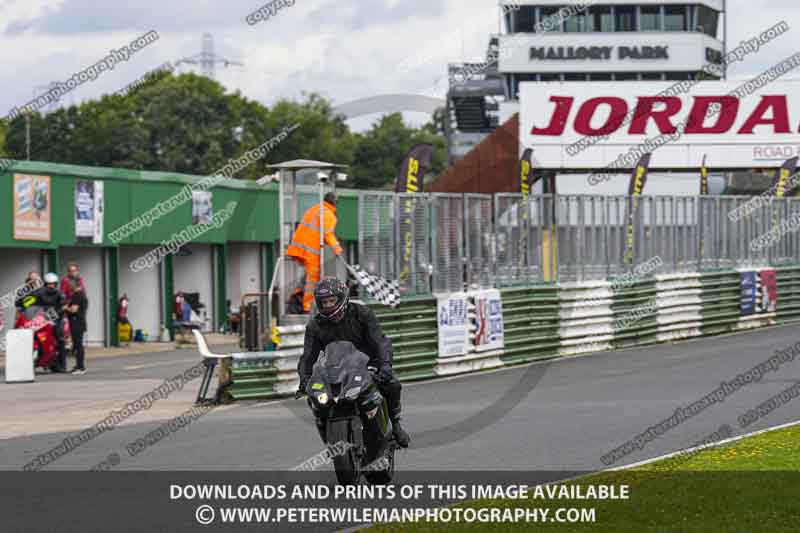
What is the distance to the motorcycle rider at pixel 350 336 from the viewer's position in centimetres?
1075

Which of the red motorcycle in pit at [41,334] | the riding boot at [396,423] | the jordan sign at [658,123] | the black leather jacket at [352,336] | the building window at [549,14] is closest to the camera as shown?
the black leather jacket at [352,336]

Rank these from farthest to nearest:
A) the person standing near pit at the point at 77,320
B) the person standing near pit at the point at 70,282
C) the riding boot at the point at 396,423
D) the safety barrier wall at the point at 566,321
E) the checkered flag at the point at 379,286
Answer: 1. the person standing near pit at the point at 70,282
2. the person standing near pit at the point at 77,320
3. the checkered flag at the point at 379,286
4. the safety barrier wall at the point at 566,321
5. the riding boot at the point at 396,423

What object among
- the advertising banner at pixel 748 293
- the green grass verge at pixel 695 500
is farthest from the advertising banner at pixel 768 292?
the green grass verge at pixel 695 500

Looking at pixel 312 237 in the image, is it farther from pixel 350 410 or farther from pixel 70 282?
pixel 350 410

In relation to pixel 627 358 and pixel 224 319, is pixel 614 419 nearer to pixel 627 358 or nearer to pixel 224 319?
pixel 627 358

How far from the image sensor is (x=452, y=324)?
2203cm

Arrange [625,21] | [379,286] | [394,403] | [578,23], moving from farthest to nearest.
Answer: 1. [578,23]
2. [625,21]
3. [379,286]
4. [394,403]

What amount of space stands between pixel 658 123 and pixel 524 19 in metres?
62.7

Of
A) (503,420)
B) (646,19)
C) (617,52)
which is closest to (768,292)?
(503,420)

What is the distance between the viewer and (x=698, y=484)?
1021 centimetres

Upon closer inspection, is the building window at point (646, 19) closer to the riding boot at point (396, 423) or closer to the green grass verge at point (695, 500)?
the green grass verge at point (695, 500)

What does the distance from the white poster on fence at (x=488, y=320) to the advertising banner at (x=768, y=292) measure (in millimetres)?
9655

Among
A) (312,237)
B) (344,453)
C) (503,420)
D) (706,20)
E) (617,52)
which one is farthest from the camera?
(706,20)

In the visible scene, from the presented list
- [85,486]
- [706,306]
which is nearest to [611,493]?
[85,486]
